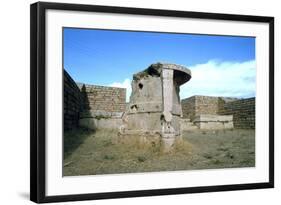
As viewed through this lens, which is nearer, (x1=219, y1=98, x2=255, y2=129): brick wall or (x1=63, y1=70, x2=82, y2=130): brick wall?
(x1=63, y1=70, x2=82, y2=130): brick wall

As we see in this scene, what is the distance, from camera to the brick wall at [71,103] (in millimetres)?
6785

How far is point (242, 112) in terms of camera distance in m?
7.76

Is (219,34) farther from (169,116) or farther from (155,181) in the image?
(155,181)

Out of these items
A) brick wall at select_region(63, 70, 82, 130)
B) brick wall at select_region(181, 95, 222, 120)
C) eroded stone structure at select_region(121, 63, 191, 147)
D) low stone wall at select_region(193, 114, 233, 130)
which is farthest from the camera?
low stone wall at select_region(193, 114, 233, 130)

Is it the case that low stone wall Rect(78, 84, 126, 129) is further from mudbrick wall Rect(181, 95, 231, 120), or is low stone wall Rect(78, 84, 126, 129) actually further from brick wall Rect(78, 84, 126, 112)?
mudbrick wall Rect(181, 95, 231, 120)

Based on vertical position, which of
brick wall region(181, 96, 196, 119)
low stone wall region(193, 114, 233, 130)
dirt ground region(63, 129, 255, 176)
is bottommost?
dirt ground region(63, 129, 255, 176)

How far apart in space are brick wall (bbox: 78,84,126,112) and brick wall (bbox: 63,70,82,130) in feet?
0.26

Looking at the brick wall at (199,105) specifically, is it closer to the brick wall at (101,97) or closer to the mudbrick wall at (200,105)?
the mudbrick wall at (200,105)

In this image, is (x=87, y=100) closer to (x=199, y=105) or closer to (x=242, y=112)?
(x=199, y=105)

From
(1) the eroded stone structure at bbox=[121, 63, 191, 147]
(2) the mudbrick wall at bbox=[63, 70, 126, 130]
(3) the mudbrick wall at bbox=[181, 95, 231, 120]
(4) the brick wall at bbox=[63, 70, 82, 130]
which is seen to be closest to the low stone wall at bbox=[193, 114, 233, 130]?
(3) the mudbrick wall at bbox=[181, 95, 231, 120]

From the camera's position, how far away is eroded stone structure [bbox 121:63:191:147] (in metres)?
7.30

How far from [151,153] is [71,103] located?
3.80 ft

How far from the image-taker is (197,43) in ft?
24.6

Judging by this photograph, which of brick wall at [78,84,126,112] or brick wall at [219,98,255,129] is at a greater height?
brick wall at [78,84,126,112]
